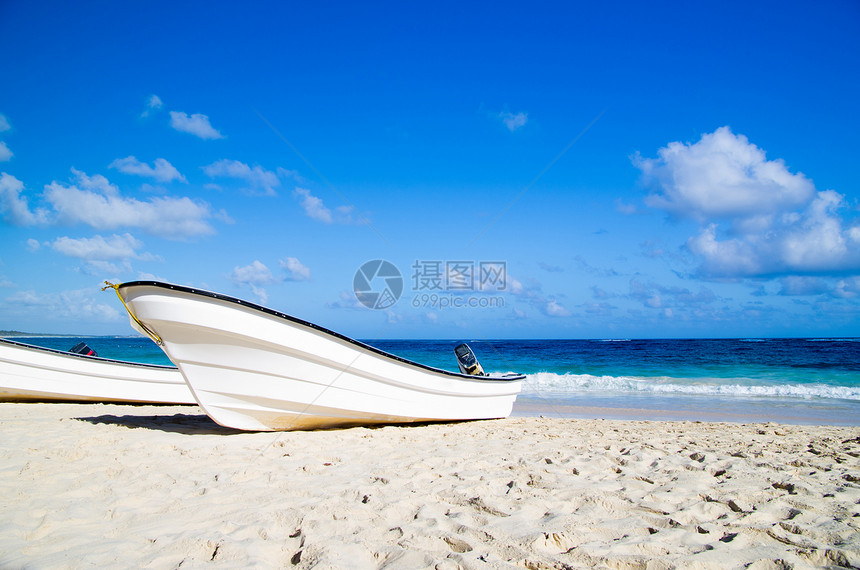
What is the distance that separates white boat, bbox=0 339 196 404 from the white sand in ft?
9.58

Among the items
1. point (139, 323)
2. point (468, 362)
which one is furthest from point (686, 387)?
point (139, 323)

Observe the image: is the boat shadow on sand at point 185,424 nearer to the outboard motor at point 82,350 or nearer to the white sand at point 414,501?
the white sand at point 414,501

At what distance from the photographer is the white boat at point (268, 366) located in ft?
16.3

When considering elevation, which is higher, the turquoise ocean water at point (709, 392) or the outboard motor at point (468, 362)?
the outboard motor at point (468, 362)

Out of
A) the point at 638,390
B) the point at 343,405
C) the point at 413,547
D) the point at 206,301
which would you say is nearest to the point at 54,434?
the point at 206,301

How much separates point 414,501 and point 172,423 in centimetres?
478

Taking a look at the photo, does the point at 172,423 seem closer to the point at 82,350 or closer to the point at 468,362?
the point at 468,362

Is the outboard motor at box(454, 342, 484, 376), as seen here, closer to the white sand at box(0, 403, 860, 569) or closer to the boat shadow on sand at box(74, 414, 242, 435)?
the white sand at box(0, 403, 860, 569)

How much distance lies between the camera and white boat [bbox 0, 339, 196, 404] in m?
8.13

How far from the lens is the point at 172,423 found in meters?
6.58

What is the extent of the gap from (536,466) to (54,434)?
547 cm

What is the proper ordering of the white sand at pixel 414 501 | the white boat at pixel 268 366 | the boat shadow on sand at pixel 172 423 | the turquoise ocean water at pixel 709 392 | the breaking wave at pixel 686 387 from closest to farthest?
the white sand at pixel 414 501
the white boat at pixel 268 366
the boat shadow on sand at pixel 172 423
the turquoise ocean water at pixel 709 392
the breaking wave at pixel 686 387

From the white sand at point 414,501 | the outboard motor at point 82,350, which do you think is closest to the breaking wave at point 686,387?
the white sand at point 414,501

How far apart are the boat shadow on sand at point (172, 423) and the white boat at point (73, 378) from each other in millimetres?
1758
